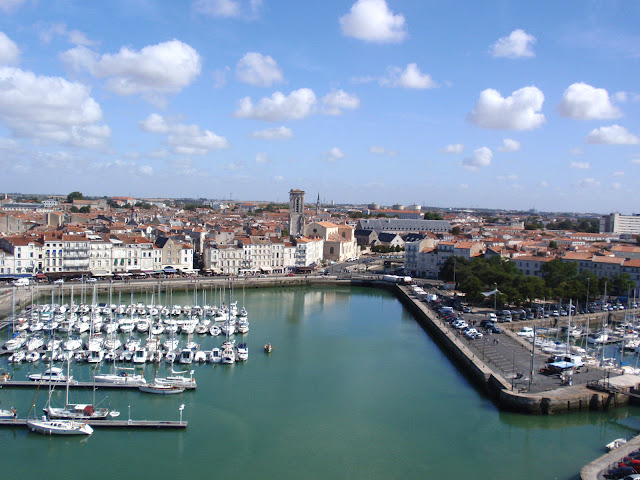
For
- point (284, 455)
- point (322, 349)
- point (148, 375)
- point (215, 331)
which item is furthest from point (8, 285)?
point (284, 455)

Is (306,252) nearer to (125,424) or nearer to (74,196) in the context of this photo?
(125,424)

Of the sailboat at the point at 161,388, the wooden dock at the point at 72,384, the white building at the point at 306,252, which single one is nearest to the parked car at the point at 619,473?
the wooden dock at the point at 72,384

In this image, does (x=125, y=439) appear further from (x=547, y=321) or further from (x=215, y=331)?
(x=547, y=321)

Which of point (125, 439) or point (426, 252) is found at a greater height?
point (426, 252)

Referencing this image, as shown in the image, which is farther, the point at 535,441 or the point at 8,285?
the point at 8,285

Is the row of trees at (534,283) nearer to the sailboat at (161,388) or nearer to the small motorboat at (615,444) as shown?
the small motorboat at (615,444)

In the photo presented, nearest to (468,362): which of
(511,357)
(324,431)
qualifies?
(511,357)
